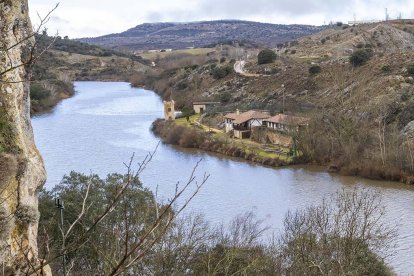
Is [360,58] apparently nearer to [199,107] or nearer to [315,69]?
[315,69]

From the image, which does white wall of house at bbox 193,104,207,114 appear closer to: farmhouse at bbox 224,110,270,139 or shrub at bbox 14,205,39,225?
farmhouse at bbox 224,110,270,139

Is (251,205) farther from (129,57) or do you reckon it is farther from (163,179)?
(129,57)

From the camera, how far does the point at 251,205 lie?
20.6m

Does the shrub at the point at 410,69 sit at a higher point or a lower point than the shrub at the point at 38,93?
higher

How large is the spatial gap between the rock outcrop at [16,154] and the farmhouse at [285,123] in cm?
2698

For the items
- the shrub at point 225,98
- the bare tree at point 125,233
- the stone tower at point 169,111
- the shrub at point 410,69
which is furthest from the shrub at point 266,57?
the bare tree at point 125,233

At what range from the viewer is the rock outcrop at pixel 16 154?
4438 mm

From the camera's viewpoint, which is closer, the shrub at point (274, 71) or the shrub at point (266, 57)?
the shrub at point (274, 71)

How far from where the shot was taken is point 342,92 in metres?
35.7

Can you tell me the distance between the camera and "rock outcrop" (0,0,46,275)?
4438 mm

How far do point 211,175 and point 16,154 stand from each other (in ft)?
70.0

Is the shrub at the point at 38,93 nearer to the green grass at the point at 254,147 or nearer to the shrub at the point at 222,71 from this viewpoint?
the shrub at the point at 222,71

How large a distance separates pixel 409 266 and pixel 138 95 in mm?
54470

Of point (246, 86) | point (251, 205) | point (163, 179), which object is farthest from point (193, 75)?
point (251, 205)
